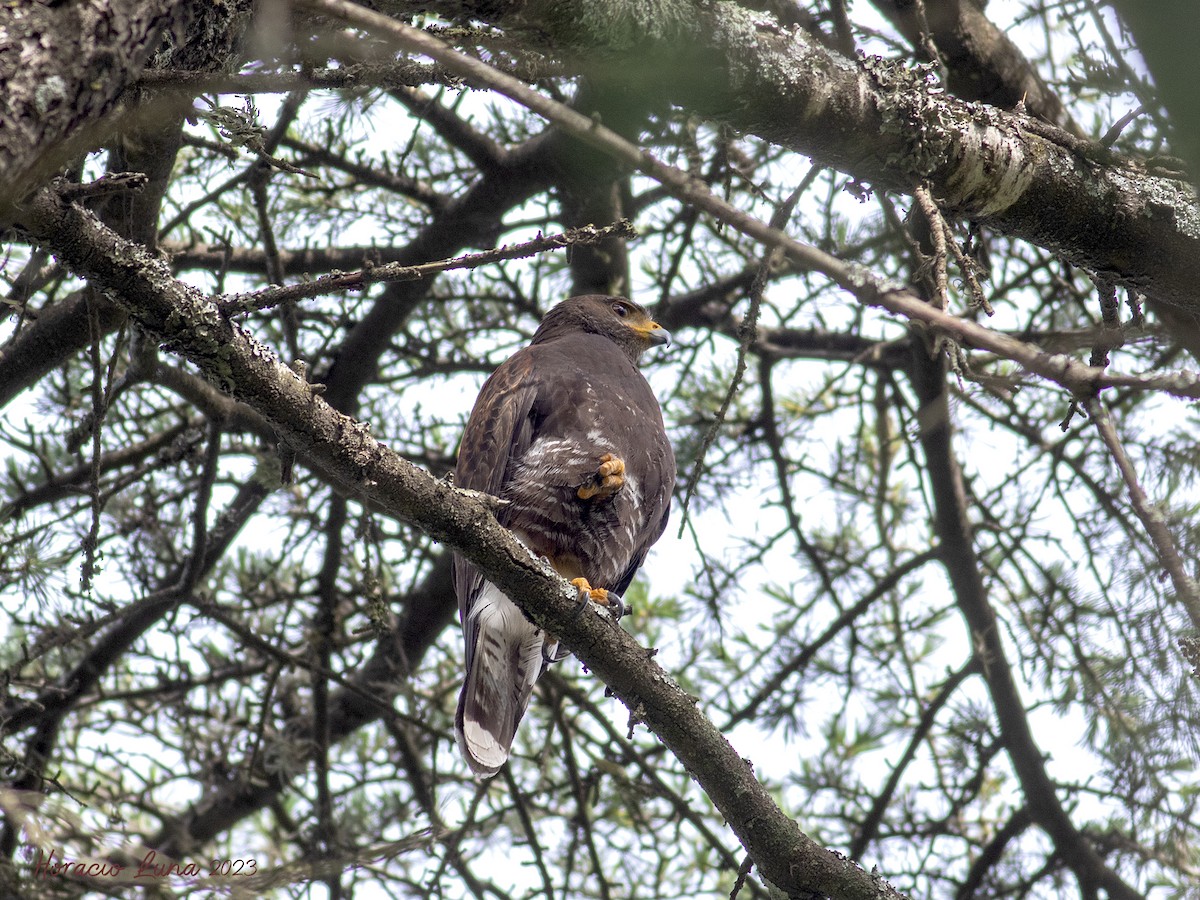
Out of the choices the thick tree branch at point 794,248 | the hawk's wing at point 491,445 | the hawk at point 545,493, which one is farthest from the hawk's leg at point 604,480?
the thick tree branch at point 794,248

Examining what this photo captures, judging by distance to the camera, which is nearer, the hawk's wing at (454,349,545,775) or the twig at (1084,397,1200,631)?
the twig at (1084,397,1200,631)

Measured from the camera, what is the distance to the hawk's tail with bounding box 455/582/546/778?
3.54 metres

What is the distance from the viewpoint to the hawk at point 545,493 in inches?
143

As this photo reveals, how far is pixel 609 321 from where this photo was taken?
4.65m

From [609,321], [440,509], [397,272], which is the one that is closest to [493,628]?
[440,509]

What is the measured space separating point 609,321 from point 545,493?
1.21 metres

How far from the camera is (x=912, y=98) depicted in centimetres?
269

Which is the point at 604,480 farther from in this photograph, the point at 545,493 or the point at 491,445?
the point at 491,445

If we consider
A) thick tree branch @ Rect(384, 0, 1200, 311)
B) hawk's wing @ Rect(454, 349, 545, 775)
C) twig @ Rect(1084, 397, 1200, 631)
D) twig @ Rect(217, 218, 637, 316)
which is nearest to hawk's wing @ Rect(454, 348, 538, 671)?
hawk's wing @ Rect(454, 349, 545, 775)

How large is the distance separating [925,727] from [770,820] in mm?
2119

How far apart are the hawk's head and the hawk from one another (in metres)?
0.60

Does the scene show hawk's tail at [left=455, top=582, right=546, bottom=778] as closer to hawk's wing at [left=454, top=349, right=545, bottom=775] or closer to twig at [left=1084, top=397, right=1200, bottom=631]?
hawk's wing at [left=454, top=349, right=545, bottom=775]

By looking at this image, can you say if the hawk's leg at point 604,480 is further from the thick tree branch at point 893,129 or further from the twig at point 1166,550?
the twig at point 1166,550

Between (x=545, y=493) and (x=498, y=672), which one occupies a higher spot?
(x=545, y=493)
